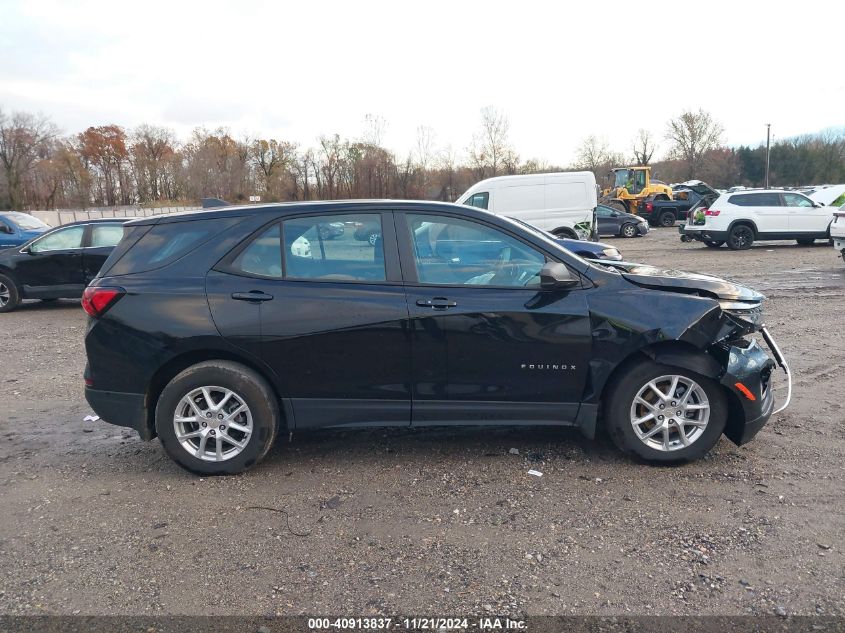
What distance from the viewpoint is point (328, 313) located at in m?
4.01

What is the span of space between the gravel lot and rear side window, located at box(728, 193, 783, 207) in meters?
15.0

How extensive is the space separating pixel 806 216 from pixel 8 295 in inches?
794

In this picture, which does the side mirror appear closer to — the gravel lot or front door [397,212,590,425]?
front door [397,212,590,425]

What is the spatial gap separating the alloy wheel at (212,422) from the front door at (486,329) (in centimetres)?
116

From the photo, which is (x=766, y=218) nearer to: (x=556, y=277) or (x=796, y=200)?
(x=796, y=200)

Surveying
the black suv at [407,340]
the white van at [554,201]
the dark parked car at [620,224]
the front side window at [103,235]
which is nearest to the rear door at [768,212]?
the white van at [554,201]

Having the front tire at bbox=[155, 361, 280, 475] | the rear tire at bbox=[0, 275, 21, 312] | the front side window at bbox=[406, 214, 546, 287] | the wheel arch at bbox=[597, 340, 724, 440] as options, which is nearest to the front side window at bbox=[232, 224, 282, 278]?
the front tire at bbox=[155, 361, 280, 475]

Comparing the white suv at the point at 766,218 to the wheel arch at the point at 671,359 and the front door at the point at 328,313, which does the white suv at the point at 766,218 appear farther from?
the front door at the point at 328,313

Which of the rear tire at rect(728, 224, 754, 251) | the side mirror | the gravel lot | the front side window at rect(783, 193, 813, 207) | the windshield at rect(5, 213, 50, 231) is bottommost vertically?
the gravel lot

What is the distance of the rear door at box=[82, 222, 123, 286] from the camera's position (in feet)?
35.9

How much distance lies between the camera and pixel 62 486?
13.4ft

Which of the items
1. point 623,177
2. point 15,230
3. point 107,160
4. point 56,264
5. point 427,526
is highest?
point 107,160

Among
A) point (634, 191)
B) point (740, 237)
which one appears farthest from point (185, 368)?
point (634, 191)

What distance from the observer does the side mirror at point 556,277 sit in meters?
3.94
